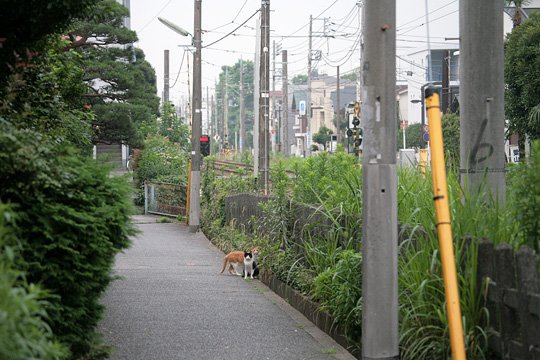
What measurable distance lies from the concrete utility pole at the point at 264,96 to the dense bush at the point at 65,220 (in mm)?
21472

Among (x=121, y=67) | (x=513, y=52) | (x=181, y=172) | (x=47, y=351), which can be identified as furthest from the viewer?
(x=181, y=172)

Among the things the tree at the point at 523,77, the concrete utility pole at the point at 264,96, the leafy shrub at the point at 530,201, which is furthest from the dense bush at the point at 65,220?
the concrete utility pole at the point at 264,96

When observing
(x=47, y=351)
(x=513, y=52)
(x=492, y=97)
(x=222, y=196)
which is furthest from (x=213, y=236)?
(x=47, y=351)

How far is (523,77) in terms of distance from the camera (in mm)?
25766

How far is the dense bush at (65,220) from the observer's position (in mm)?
5895

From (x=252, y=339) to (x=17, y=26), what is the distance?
414 centimetres

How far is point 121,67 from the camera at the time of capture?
114 ft

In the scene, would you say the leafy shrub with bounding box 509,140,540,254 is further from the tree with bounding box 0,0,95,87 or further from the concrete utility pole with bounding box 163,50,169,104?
the concrete utility pole with bounding box 163,50,169,104

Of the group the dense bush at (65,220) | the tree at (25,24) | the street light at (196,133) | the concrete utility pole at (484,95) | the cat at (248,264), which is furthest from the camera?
the street light at (196,133)

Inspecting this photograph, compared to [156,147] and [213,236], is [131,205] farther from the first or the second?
[156,147]

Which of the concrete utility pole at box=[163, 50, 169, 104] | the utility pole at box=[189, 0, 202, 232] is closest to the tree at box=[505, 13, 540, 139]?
the utility pole at box=[189, 0, 202, 232]

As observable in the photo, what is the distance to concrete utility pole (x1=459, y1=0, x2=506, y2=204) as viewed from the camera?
348 inches

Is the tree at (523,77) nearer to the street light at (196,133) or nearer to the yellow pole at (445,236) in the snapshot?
the street light at (196,133)

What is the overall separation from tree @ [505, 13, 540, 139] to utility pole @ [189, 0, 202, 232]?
10.6m
